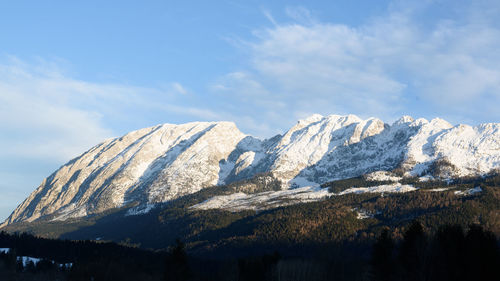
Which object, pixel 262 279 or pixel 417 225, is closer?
pixel 417 225

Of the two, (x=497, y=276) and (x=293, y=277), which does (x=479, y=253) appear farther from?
(x=293, y=277)

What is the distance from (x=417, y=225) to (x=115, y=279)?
403 feet

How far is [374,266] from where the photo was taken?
4592 inches

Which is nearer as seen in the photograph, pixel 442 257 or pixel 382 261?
pixel 442 257

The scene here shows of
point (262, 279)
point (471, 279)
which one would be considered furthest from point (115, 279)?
point (471, 279)

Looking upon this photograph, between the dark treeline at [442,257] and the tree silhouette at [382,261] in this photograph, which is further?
the tree silhouette at [382,261]

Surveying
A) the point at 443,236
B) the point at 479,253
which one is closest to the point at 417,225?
the point at 443,236

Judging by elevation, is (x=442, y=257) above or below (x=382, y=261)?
above

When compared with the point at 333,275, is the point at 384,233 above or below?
above

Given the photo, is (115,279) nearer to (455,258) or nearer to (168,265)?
(168,265)

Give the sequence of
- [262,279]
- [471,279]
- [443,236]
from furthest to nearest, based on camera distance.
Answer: [262,279] → [443,236] → [471,279]

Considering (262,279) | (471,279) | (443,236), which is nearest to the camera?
(471,279)

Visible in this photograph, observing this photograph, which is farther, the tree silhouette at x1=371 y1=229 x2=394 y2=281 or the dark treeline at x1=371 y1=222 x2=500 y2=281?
the tree silhouette at x1=371 y1=229 x2=394 y2=281

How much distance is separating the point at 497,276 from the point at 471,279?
6860mm
